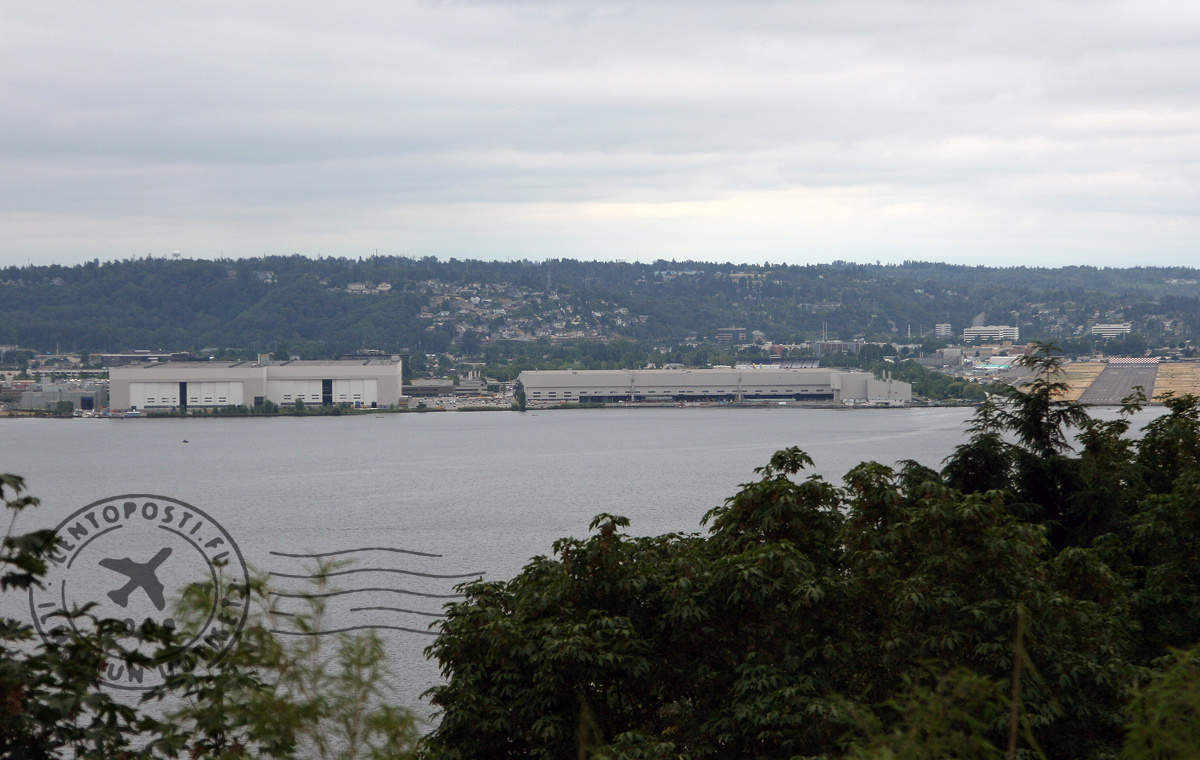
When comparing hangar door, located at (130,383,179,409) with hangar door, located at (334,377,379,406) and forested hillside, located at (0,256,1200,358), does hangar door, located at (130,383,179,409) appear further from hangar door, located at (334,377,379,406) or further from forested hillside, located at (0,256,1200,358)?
forested hillside, located at (0,256,1200,358)

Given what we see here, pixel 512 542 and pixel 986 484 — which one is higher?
pixel 986 484

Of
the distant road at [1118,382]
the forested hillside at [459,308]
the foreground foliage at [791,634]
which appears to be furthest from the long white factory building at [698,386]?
the foreground foliage at [791,634]

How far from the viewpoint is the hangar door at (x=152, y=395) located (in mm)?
41594

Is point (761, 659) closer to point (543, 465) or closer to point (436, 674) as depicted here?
point (436, 674)

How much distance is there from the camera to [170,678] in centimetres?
194

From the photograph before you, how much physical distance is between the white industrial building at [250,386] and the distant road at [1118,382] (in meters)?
26.0

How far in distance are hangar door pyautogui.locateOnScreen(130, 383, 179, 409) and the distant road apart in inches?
1281

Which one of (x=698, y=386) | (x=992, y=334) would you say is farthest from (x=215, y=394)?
(x=992, y=334)

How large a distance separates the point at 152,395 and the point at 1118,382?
3815cm

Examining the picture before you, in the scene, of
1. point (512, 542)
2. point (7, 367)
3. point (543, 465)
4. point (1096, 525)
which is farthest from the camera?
point (7, 367)

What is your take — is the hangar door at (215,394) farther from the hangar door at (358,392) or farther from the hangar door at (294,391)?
the hangar door at (358,392)

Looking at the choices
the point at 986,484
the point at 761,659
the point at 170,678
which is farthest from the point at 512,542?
the point at 170,678

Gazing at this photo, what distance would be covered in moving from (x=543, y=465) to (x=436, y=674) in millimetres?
16053

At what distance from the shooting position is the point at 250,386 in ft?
137
